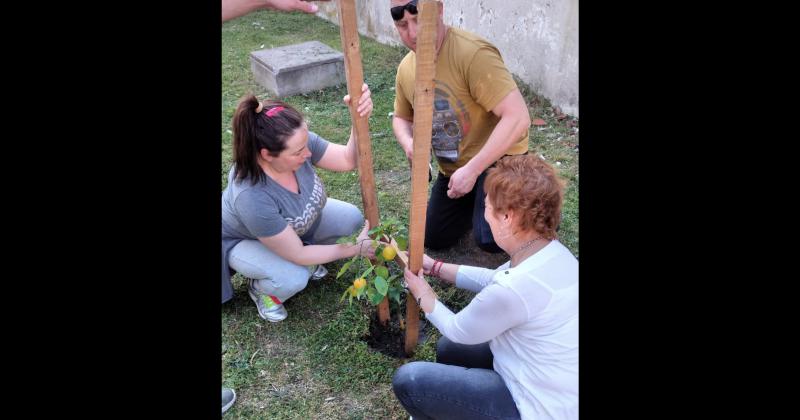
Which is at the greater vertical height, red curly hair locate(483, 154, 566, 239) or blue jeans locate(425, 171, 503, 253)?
red curly hair locate(483, 154, 566, 239)

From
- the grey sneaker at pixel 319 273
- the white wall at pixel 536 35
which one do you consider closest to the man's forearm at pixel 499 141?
the grey sneaker at pixel 319 273

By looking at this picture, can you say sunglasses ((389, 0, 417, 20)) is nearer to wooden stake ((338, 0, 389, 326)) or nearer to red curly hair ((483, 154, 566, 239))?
wooden stake ((338, 0, 389, 326))

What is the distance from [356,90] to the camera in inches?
92.4

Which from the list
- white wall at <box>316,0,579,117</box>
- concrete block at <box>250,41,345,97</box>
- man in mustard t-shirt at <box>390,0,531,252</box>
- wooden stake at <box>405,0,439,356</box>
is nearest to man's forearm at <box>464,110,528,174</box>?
man in mustard t-shirt at <box>390,0,531,252</box>

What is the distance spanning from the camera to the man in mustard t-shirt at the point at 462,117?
3096mm

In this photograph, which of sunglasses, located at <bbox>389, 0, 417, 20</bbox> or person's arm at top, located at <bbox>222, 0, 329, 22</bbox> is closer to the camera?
person's arm at top, located at <bbox>222, 0, 329, 22</bbox>

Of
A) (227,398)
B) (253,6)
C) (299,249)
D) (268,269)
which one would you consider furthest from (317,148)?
(227,398)

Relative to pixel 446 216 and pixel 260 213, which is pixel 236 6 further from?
pixel 446 216

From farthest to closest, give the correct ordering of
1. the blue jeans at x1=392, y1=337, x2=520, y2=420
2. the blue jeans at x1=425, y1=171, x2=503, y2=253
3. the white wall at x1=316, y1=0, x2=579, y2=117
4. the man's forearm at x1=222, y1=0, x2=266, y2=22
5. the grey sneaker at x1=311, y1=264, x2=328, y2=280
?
the white wall at x1=316, y1=0, x2=579, y2=117
the blue jeans at x1=425, y1=171, x2=503, y2=253
the grey sneaker at x1=311, y1=264, x2=328, y2=280
the blue jeans at x1=392, y1=337, x2=520, y2=420
the man's forearm at x1=222, y1=0, x2=266, y2=22

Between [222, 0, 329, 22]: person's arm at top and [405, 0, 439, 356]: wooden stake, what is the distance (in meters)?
0.41

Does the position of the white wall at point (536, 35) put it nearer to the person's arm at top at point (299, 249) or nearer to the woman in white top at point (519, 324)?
the person's arm at top at point (299, 249)

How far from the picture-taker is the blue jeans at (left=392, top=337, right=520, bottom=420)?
2227 millimetres

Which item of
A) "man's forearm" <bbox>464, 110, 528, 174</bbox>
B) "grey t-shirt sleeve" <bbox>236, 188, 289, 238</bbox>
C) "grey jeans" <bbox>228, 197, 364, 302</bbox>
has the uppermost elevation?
"man's forearm" <bbox>464, 110, 528, 174</bbox>
